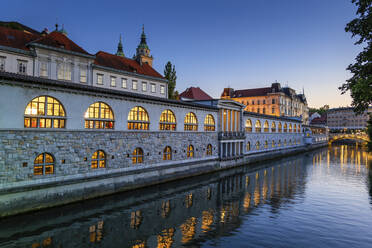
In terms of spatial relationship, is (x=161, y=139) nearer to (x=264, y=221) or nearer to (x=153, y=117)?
(x=153, y=117)

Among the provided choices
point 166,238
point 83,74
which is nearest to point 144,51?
point 83,74

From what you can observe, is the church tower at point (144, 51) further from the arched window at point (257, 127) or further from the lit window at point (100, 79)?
the arched window at point (257, 127)

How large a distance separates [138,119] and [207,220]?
1422 centimetres

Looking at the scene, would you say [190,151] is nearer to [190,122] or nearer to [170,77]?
[190,122]

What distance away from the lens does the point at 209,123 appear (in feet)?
137

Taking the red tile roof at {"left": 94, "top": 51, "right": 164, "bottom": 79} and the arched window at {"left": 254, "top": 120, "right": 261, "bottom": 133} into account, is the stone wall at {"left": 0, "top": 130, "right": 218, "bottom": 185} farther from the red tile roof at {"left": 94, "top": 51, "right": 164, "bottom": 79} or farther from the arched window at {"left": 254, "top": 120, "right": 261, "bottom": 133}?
the arched window at {"left": 254, "top": 120, "right": 261, "bottom": 133}

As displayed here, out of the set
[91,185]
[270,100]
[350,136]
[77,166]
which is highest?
[270,100]

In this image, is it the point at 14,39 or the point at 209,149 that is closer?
the point at 14,39

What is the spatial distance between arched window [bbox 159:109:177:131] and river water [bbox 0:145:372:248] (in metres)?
7.48

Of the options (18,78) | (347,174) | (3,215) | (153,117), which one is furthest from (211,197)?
(347,174)

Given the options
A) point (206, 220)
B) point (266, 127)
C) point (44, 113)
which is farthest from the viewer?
point (266, 127)

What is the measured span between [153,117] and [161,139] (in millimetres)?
3103

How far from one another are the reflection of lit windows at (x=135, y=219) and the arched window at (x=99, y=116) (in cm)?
936

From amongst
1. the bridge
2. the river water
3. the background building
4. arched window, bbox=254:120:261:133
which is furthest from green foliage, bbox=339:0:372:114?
the bridge
